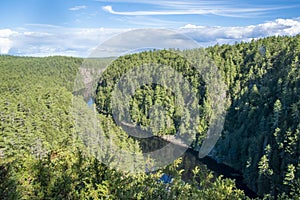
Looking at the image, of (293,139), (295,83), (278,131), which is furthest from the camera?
(295,83)

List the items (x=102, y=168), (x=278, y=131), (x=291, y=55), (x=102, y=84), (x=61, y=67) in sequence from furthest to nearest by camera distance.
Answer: (x=61, y=67) < (x=102, y=84) < (x=291, y=55) < (x=278, y=131) < (x=102, y=168)

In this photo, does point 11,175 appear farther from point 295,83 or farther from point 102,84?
point 102,84

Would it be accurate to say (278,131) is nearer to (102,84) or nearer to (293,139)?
(293,139)

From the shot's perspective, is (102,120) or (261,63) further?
(261,63)

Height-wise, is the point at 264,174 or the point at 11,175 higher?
the point at 11,175

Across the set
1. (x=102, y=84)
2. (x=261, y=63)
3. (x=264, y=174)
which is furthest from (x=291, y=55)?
(x=102, y=84)

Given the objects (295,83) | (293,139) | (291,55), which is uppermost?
(291,55)

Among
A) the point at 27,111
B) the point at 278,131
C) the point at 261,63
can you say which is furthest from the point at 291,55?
the point at 27,111
